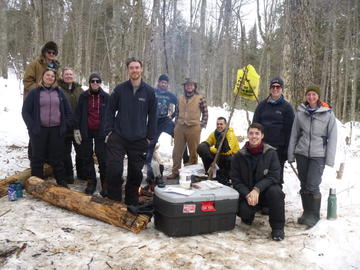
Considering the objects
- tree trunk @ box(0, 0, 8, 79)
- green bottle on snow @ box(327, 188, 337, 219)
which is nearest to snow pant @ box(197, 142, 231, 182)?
green bottle on snow @ box(327, 188, 337, 219)

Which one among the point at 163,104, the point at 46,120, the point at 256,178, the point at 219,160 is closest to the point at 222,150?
the point at 219,160

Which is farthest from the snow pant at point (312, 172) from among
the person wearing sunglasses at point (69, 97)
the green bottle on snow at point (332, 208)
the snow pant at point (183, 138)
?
the person wearing sunglasses at point (69, 97)

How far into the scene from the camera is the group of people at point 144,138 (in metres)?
4.07

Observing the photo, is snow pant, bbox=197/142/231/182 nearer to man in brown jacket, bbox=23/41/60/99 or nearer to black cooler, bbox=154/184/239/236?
black cooler, bbox=154/184/239/236

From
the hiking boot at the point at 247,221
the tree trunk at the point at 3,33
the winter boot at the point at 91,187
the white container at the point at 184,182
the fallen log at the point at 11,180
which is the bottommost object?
the hiking boot at the point at 247,221

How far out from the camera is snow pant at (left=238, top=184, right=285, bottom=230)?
3.75 meters

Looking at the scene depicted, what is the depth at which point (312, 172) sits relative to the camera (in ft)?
13.6

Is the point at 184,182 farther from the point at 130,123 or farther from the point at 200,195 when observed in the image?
the point at 130,123

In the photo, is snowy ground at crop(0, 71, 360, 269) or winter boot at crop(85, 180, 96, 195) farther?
winter boot at crop(85, 180, 96, 195)

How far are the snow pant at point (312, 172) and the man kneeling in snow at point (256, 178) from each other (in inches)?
18.3

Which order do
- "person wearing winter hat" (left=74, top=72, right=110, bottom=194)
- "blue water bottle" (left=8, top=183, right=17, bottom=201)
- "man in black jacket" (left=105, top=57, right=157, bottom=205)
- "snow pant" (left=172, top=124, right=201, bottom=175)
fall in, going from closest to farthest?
"man in black jacket" (left=105, top=57, right=157, bottom=205), "blue water bottle" (left=8, top=183, right=17, bottom=201), "person wearing winter hat" (left=74, top=72, right=110, bottom=194), "snow pant" (left=172, top=124, right=201, bottom=175)

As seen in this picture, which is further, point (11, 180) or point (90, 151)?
point (90, 151)

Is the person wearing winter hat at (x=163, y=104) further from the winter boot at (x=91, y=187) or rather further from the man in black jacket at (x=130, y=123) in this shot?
the man in black jacket at (x=130, y=123)

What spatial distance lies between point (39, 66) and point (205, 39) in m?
16.9
